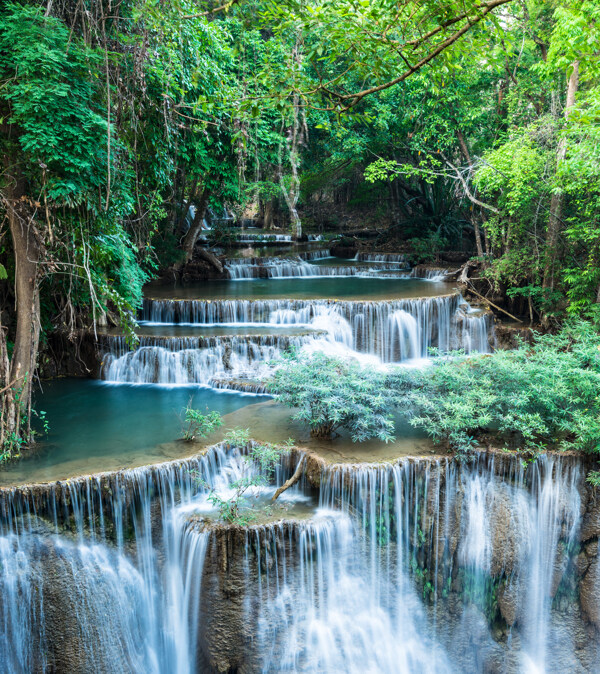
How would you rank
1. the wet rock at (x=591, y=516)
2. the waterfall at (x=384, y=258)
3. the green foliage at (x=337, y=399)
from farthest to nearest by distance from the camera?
the waterfall at (x=384, y=258)
the green foliage at (x=337, y=399)
the wet rock at (x=591, y=516)

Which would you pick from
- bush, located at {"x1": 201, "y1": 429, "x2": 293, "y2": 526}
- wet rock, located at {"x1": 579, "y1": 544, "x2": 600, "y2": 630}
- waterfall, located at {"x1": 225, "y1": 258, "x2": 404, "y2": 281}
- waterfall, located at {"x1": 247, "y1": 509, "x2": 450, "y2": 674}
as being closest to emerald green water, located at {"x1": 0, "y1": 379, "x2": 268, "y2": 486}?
bush, located at {"x1": 201, "y1": 429, "x2": 293, "y2": 526}

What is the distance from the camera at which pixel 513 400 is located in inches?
261

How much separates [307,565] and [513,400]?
3100 millimetres

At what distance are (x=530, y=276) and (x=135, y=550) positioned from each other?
997cm

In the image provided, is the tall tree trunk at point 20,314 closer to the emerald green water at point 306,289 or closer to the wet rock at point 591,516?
the emerald green water at point 306,289

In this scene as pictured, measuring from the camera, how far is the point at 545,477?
6348 mm

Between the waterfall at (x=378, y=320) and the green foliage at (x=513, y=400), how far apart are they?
4.40 m

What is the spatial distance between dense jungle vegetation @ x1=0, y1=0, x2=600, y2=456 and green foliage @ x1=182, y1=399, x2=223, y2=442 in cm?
169

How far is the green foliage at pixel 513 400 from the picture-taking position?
21.0 feet

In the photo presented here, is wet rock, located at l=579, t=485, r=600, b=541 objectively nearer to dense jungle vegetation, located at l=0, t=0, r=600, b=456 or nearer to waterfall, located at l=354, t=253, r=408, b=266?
dense jungle vegetation, located at l=0, t=0, r=600, b=456

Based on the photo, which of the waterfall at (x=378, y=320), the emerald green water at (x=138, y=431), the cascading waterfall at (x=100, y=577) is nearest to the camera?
the cascading waterfall at (x=100, y=577)

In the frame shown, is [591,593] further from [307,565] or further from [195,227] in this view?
[195,227]

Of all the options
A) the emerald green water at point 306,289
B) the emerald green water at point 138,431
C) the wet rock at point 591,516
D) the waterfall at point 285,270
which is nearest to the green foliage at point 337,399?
the emerald green water at point 138,431

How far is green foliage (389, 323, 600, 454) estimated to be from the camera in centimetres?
640
